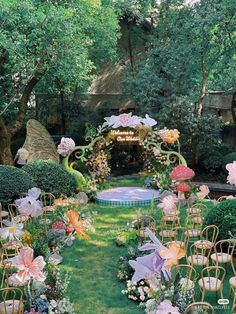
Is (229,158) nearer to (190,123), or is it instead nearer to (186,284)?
(190,123)

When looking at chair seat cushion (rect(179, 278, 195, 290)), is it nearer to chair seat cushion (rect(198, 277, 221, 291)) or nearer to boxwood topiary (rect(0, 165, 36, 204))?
chair seat cushion (rect(198, 277, 221, 291))

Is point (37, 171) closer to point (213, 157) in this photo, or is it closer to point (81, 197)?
point (81, 197)

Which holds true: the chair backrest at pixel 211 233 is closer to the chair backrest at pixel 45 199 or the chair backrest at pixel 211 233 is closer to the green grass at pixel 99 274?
the green grass at pixel 99 274

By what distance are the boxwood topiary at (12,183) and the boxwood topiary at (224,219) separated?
493 centimetres

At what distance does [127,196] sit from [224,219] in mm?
5830

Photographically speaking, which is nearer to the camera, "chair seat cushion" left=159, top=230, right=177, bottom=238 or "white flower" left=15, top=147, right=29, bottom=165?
"chair seat cushion" left=159, top=230, right=177, bottom=238

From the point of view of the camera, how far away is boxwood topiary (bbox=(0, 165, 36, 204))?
34.3ft

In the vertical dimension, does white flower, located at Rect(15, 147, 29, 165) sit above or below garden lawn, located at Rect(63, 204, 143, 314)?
above

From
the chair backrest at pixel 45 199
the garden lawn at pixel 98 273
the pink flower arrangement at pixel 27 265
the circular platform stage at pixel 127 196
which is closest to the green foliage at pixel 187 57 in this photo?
the circular platform stage at pixel 127 196

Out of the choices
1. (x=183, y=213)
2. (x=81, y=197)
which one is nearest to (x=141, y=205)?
(x=183, y=213)

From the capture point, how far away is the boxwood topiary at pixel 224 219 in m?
7.21

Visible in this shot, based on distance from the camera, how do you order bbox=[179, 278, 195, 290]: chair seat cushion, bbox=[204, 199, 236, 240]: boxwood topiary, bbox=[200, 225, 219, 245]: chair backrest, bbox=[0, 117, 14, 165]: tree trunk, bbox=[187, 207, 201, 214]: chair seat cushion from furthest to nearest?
bbox=[0, 117, 14, 165]: tree trunk, bbox=[187, 207, 201, 214]: chair seat cushion, bbox=[204, 199, 236, 240]: boxwood topiary, bbox=[200, 225, 219, 245]: chair backrest, bbox=[179, 278, 195, 290]: chair seat cushion

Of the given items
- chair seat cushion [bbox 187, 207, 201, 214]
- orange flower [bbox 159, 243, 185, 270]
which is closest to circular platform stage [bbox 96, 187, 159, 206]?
chair seat cushion [bbox 187, 207, 201, 214]

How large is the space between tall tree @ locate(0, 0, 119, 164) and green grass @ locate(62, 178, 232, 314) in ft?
15.2
